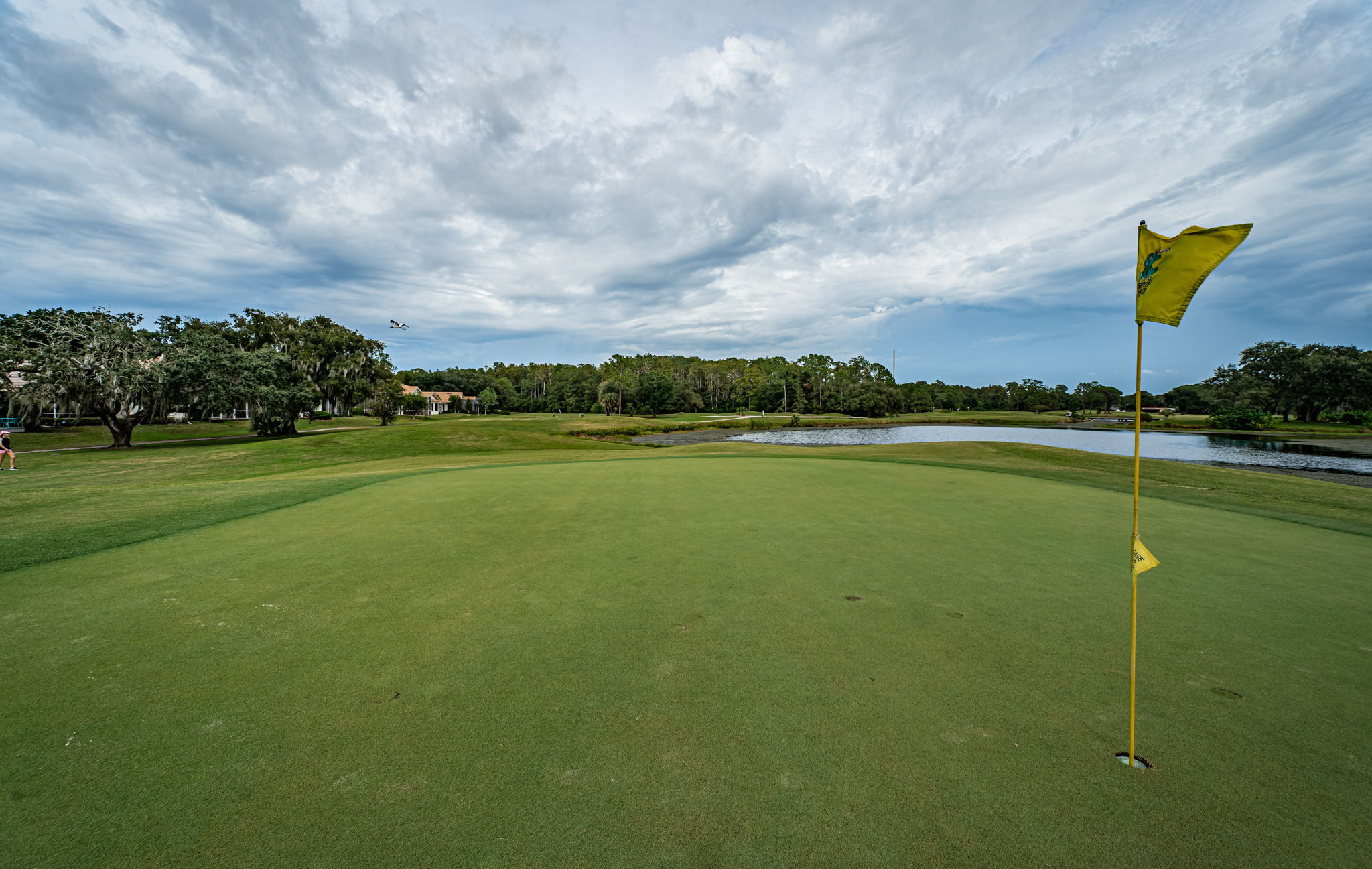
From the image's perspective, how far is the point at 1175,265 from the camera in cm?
296

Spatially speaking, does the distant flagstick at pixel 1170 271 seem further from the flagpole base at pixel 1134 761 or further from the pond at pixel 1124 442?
the pond at pixel 1124 442

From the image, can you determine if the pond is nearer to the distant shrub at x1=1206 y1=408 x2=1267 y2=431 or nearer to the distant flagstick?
the distant shrub at x1=1206 y1=408 x2=1267 y2=431

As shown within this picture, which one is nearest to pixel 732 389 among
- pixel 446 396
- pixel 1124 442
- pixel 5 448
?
pixel 446 396

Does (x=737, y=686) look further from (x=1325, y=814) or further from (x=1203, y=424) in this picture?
(x=1203, y=424)

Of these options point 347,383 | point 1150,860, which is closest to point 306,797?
point 1150,860

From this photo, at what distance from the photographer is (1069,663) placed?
3564mm

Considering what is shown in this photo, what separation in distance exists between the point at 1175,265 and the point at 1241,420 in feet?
228

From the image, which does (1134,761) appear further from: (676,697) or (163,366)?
(163,366)

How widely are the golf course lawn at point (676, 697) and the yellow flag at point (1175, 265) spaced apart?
2.36 meters

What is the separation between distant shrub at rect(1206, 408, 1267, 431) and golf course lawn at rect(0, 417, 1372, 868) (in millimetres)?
60909

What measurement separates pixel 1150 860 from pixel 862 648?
5.90 ft

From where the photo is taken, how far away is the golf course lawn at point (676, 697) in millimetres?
2139

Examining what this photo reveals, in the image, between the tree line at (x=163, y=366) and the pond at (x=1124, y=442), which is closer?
the tree line at (x=163, y=366)

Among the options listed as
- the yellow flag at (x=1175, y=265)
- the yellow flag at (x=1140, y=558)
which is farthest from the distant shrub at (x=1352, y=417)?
the yellow flag at (x=1175, y=265)
